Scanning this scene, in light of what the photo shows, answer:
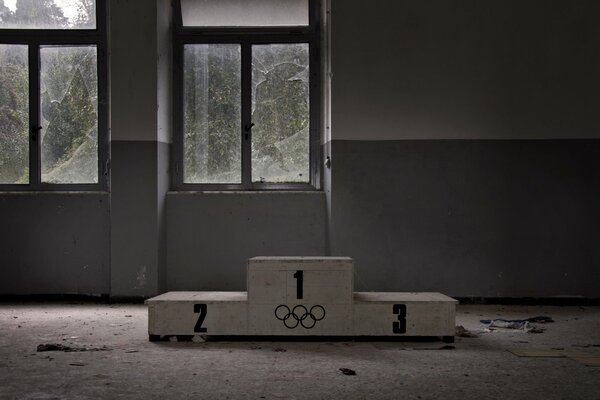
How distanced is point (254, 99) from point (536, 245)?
2.84m

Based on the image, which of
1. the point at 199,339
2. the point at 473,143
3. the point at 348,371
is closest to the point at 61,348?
the point at 199,339

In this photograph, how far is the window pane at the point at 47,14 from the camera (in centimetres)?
624

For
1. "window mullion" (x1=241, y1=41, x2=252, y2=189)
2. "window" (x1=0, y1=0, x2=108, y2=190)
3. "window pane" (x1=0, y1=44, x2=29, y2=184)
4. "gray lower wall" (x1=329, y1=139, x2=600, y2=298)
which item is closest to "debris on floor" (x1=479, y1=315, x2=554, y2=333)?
"gray lower wall" (x1=329, y1=139, x2=600, y2=298)

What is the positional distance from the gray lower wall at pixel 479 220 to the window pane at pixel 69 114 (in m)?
2.26

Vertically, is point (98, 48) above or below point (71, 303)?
above

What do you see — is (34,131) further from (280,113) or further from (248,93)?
(280,113)

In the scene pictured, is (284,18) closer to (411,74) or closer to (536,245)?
(411,74)

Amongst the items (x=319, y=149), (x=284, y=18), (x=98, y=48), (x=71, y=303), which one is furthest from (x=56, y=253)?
(x=284, y=18)

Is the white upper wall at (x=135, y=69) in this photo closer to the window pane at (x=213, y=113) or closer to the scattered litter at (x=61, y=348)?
the window pane at (x=213, y=113)

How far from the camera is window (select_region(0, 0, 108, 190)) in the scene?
6.23m

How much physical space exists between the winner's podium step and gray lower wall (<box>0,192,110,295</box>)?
2119mm

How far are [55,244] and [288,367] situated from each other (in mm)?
3429

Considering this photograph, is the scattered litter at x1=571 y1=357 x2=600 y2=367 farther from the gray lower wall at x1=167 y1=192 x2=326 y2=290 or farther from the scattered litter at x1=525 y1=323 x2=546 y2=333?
the gray lower wall at x1=167 y1=192 x2=326 y2=290

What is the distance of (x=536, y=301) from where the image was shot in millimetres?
5902
